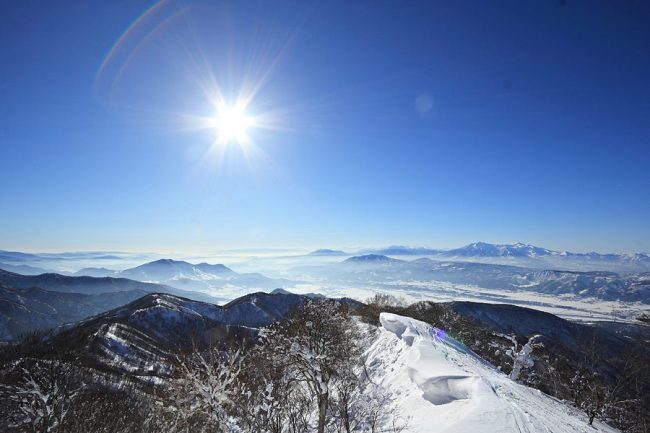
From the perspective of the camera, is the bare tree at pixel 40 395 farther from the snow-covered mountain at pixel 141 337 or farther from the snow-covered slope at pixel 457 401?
the snow-covered mountain at pixel 141 337

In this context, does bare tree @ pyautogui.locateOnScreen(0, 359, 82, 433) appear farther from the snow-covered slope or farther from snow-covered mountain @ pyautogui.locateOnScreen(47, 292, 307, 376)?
snow-covered mountain @ pyautogui.locateOnScreen(47, 292, 307, 376)

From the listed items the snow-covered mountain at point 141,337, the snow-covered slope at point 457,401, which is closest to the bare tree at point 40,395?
the snow-covered slope at point 457,401

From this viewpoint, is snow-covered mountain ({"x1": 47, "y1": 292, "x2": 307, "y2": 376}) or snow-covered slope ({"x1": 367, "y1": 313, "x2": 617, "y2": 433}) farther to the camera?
snow-covered mountain ({"x1": 47, "y1": 292, "x2": 307, "y2": 376})

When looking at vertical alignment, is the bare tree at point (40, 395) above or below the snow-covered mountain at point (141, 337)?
above

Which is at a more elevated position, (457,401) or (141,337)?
(457,401)

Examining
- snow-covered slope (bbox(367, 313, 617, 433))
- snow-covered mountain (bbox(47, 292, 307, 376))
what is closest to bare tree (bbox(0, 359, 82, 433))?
snow-covered slope (bbox(367, 313, 617, 433))

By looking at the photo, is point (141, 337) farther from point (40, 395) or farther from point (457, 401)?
point (457, 401)

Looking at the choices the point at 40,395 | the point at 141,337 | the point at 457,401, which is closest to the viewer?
the point at 457,401

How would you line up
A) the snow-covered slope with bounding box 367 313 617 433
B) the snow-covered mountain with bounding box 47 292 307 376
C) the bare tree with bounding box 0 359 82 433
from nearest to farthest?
the snow-covered slope with bounding box 367 313 617 433 → the bare tree with bounding box 0 359 82 433 → the snow-covered mountain with bounding box 47 292 307 376

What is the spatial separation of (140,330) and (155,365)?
43629mm

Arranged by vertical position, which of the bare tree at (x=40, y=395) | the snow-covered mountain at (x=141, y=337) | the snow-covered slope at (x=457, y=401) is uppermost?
the snow-covered slope at (x=457, y=401)

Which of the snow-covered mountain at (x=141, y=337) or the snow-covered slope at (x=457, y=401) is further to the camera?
the snow-covered mountain at (x=141, y=337)

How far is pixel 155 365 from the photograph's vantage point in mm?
133250

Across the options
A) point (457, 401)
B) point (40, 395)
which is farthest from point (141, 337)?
point (457, 401)
